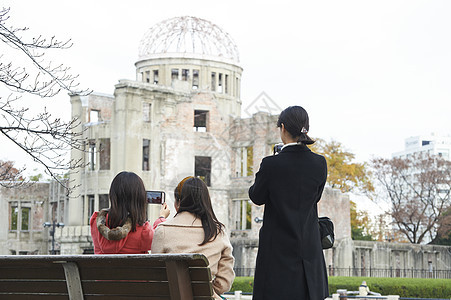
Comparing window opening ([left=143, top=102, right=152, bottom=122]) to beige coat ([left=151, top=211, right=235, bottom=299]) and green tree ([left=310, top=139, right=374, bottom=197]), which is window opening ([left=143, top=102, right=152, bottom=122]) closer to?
green tree ([left=310, top=139, right=374, bottom=197])

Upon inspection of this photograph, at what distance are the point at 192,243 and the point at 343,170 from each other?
5264 cm

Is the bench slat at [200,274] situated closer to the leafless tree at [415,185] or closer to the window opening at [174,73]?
the window opening at [174,73]

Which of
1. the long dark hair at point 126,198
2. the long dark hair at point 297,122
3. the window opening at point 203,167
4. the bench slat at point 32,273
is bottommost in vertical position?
the bench slat at point 32,273

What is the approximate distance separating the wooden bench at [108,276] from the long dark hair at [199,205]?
99cm

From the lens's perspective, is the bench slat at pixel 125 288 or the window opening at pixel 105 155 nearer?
the bench slat at pixel 125 288

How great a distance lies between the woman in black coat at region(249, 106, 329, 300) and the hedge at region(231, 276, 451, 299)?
80.9 feet

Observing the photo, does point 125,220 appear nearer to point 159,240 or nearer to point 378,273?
point 159,240

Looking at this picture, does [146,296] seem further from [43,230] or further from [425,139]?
[425,139]

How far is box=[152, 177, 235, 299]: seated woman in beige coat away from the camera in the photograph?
5539 mm

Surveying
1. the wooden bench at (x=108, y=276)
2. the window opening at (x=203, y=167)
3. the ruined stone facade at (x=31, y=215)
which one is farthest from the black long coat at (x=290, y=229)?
the ruined stone facade at (x=31, y=215)

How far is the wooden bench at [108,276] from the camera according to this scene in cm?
445

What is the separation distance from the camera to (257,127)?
44.7m

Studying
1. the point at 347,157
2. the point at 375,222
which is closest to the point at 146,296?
the point at 347,157

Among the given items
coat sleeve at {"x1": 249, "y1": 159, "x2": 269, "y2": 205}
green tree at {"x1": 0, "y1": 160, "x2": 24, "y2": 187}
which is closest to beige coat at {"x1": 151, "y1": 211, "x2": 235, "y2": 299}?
coat sleeve at {"x1": 249, "y1": 159, "x2": 269, "y2": 205}
